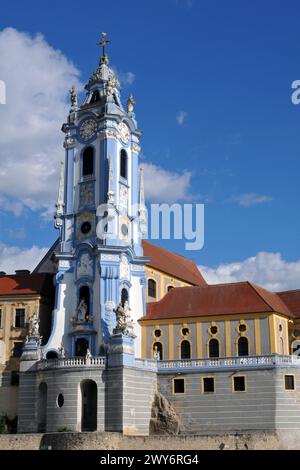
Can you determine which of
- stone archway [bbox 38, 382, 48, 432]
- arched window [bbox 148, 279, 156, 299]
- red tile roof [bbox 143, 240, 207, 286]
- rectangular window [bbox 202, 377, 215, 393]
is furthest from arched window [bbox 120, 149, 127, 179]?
stone archway [bbox 38, 382, 48, 432]

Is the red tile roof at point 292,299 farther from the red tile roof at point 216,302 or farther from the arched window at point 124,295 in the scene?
the arched window at point 124,295

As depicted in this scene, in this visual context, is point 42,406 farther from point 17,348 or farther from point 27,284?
point 27,284

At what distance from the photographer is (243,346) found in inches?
2464

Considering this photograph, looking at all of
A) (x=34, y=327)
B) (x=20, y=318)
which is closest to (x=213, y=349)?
(x=34, y=327)

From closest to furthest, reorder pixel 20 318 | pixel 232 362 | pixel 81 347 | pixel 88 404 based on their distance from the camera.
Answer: pixel 88 404
pixel 232 362
pixel 81 347
pixel 20 318

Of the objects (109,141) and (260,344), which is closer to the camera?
(260,344)

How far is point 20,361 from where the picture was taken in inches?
2453

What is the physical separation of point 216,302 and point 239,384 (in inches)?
309

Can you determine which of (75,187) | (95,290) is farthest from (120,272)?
(75,187)

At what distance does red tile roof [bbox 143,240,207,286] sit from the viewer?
73.0 metres
